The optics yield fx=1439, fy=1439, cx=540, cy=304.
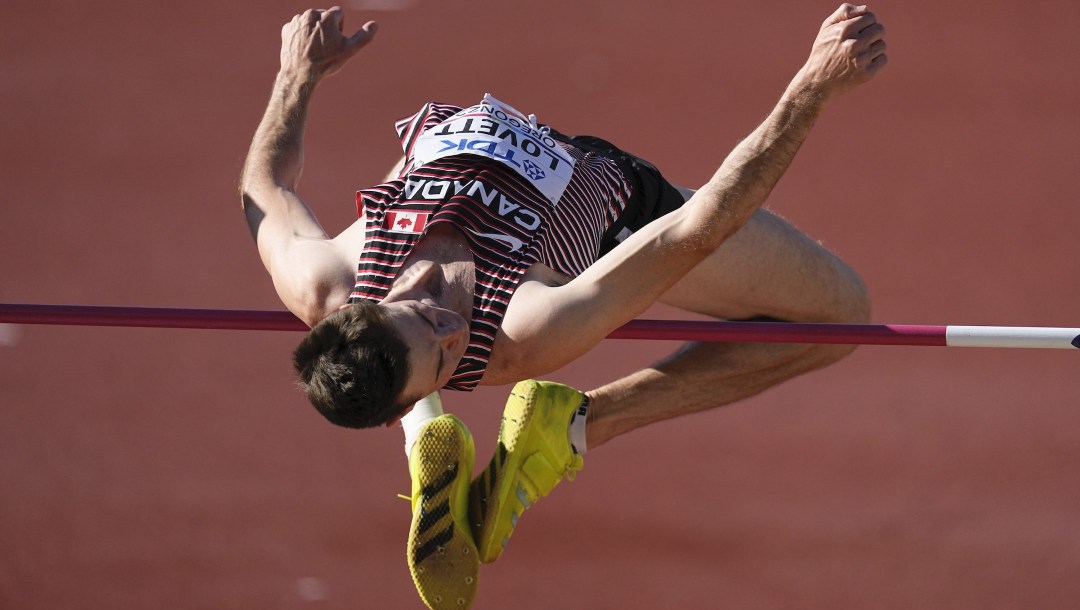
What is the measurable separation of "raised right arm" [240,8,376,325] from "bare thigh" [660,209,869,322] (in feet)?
2.51

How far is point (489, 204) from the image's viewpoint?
8.65 ft

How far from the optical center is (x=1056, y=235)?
4.62 metres

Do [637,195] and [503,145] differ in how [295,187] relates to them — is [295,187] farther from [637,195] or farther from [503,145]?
[637,195]

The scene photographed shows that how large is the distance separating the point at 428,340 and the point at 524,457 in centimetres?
76

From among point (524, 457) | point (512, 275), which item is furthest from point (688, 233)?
point (524, 457)

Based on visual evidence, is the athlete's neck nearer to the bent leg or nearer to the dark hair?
the dark hair

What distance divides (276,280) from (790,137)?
0.98 meters

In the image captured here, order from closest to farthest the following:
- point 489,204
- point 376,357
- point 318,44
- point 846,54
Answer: point 376,357 → point 846,54 → point 489,204 → point 318,44

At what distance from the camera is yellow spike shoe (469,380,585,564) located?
3.04 meters

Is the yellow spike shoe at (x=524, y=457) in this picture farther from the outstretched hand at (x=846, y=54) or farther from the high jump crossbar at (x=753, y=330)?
the outstretched hand at (x=846, y=54)

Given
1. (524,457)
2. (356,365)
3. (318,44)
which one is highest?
(318,44)

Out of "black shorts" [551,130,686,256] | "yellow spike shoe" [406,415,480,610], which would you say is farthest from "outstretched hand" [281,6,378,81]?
"yellow spike shoe" [406,415,480,610]

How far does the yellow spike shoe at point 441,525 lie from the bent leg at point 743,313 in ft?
1.01

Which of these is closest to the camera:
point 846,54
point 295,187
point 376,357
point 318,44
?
point 376,357
